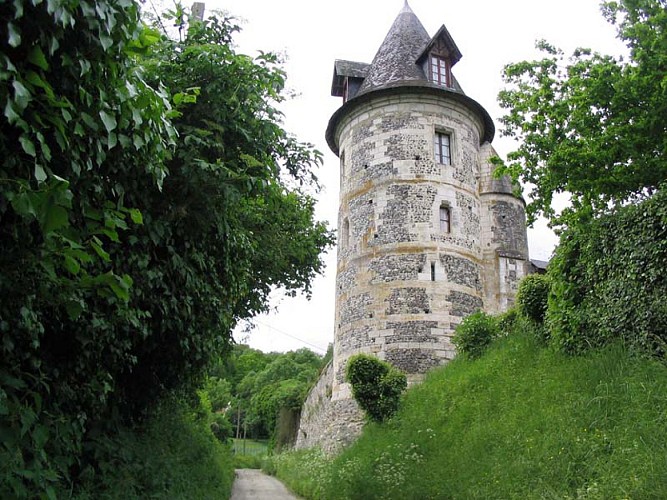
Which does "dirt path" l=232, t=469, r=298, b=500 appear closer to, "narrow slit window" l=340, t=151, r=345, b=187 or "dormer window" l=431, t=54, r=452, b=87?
"narrow slit window" l=340, t=151, r=345, b=187

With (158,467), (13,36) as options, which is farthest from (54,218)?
(158,467)

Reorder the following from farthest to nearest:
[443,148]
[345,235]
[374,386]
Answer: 1. [345,235]
2. [443,148]
3. [374,386]

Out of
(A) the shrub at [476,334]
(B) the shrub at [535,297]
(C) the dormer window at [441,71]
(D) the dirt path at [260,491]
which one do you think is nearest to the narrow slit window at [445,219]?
(A) the shrub at [476,334]

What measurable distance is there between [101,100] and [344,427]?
53.8 feet

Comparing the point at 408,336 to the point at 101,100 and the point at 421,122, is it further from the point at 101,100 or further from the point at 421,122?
the point at 101,100

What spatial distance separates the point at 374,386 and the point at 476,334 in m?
3.22

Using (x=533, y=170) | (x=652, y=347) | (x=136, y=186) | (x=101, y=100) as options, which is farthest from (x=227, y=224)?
(x=533, y=170)

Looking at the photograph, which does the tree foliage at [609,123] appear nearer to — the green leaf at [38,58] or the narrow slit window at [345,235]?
the narrow slit window at [345,235]

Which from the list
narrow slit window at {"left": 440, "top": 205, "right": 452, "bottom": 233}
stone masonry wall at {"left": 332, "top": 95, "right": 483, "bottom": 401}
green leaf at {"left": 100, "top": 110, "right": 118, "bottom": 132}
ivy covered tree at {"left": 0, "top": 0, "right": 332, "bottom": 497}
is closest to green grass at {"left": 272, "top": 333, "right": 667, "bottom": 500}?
stone masonry wall at {"left": 332, "top": 95, "right": 483, "bottom": 401}

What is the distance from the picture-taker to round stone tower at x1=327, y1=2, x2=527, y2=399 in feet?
62.5

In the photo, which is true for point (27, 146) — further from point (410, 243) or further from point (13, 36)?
point (410, 243)

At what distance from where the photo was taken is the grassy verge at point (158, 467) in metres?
6.27

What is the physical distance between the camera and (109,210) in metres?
4.26

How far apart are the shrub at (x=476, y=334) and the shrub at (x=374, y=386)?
2015mm
